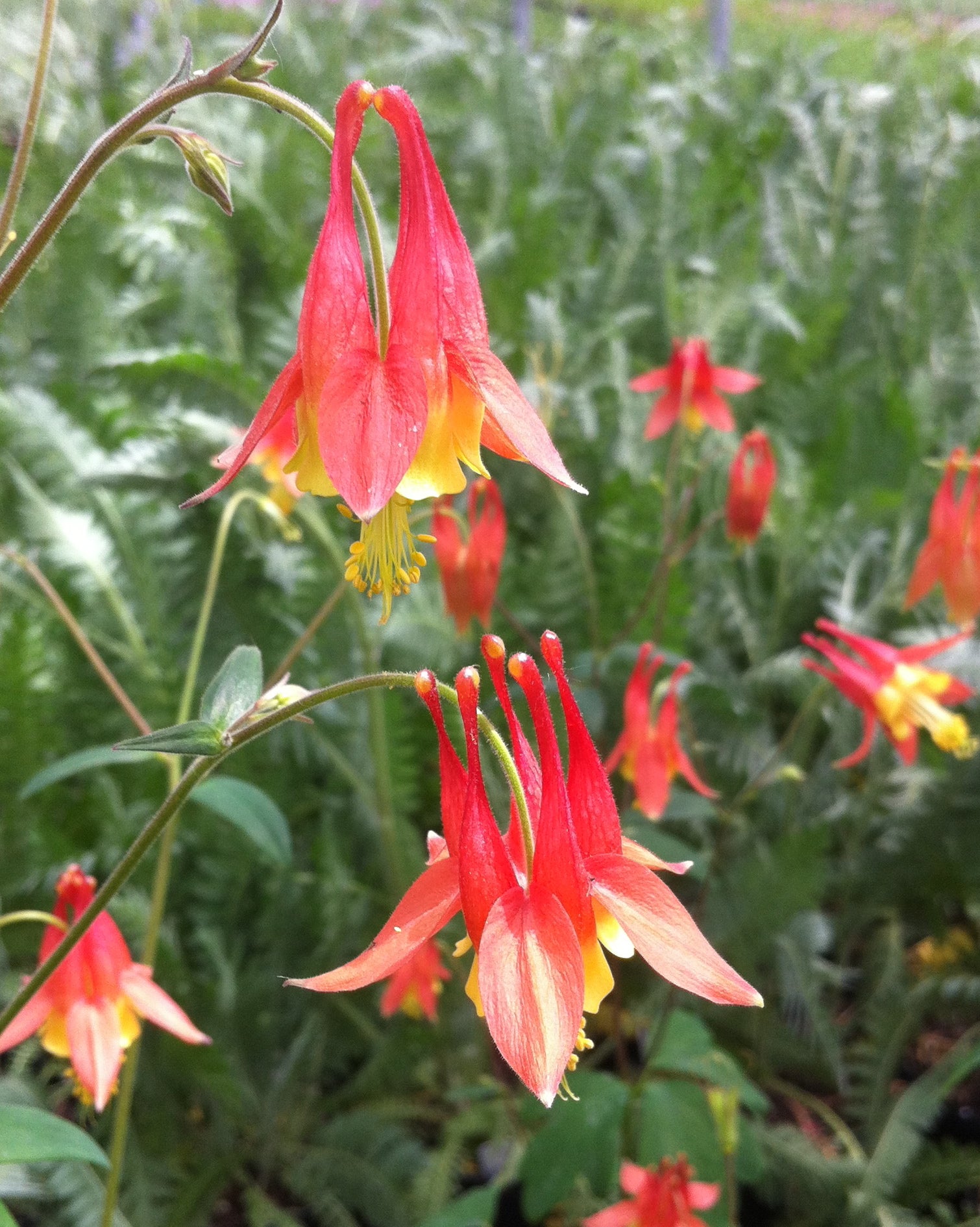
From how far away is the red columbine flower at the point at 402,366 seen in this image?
1.83 ft

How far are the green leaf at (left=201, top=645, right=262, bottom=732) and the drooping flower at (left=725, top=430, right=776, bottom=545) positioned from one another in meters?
1.03

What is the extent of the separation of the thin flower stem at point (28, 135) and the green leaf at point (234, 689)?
281 millimetres

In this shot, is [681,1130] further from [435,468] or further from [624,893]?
[435,468]

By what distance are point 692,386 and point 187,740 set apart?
4.13 feet

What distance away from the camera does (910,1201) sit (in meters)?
1.55

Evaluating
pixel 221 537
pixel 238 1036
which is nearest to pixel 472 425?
pixel 221 537

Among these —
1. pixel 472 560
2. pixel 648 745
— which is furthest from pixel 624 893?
pixel 472 560

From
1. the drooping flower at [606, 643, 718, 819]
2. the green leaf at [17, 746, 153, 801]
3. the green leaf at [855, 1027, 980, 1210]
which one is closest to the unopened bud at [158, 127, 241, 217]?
the green leaf at [17, 746, 153, 801]

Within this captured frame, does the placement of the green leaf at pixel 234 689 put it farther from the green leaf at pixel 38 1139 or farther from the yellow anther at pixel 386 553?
the green leaf at pixel 38 1139

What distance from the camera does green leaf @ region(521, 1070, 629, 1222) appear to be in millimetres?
1179

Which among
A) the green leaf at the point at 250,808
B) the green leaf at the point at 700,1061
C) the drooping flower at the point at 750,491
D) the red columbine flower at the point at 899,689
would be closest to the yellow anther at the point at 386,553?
the green leaf at the point at 250,808

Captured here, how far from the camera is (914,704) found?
1338 mm

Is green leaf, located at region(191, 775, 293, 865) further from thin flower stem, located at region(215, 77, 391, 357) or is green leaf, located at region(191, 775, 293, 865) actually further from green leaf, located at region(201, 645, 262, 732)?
thin flower stem, located at region(215, 77, 391, 357)

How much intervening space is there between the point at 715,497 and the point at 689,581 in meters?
0.21
